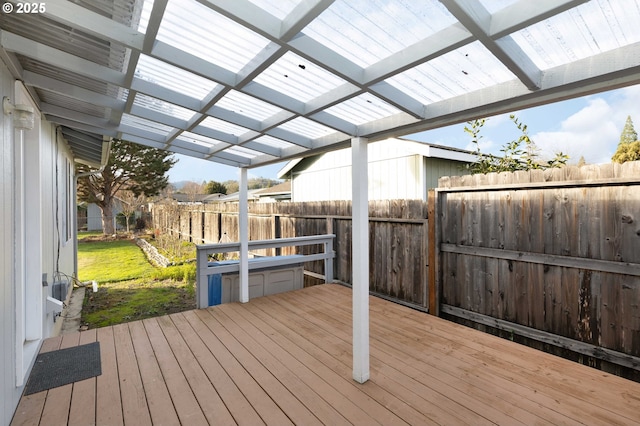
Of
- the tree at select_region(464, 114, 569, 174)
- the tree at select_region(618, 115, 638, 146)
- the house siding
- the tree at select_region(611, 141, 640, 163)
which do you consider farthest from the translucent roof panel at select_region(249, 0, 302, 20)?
the tree at select_region(618, 115, 638, 146)

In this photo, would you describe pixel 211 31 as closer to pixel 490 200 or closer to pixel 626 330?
pixel 490 200

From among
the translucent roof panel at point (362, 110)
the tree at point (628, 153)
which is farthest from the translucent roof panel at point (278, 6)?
the tree at point (628, 153)

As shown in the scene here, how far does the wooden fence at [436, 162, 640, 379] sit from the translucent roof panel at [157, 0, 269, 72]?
9.11 ft

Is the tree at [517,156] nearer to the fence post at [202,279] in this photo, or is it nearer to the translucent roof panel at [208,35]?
the translucent roof panel at [208,35]

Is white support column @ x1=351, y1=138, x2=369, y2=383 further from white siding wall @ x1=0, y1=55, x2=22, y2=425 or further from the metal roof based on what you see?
white siding wall @ x1=0, y1=55, x2=22, y2=425

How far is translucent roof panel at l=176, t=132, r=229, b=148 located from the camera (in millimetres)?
3686

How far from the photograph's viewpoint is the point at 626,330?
2.53 meters

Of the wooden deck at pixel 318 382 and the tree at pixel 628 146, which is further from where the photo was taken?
the tree at pixel 628 146

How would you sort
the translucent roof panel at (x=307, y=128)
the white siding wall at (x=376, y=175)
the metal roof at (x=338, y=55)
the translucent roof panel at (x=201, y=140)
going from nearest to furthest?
the metal roof at (x=338, y=55) < the translucent roof panel at (x=307, y=128) < the translucent roof panel at (x=201, y=140) < the white siding wall at (x=376, y=175)

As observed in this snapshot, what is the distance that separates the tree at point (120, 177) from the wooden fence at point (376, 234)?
10666 mm

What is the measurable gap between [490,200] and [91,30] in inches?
140

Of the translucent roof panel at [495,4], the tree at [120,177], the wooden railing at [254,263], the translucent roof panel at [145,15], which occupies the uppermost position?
the tree at [120,177]

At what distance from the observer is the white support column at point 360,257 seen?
2.48 m

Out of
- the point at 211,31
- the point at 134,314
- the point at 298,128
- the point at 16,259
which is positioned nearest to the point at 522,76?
the point at 211,31
